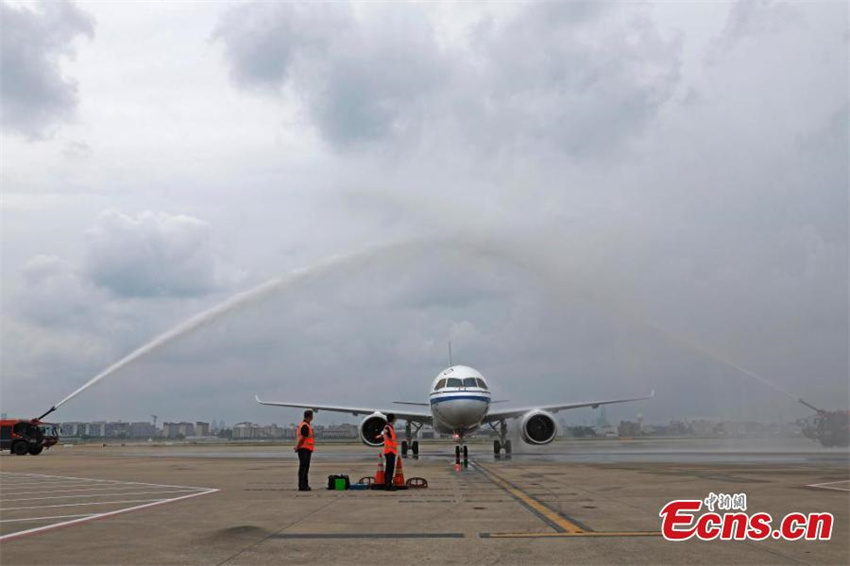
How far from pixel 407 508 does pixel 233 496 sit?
4.77 meters

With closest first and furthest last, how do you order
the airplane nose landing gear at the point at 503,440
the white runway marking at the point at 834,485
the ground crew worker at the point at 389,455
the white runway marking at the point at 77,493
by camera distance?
the white runway marking at the point at 77,493 → the white runway marking at the point at 834,485 → the ground crew worker at the point at 389,455 → the airplane nose landing gear at the point at 503,440

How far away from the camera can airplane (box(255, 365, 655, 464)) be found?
32.9m

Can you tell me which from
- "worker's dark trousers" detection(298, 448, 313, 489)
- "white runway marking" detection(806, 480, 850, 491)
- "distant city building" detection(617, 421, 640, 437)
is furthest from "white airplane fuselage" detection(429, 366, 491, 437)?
"distant city building" detection(617, 421, 640, 437)

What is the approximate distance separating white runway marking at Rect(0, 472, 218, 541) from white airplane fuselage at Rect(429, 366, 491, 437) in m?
16.0

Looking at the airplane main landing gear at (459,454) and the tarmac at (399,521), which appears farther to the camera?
the airplane main landing gear at (459,454)

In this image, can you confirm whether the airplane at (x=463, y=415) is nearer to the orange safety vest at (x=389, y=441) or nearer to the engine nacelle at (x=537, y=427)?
the engine nacelle at (x=537, y=427)

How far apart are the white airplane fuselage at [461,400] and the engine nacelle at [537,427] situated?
114 inches

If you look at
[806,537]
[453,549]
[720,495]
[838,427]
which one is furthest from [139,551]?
[838,427]

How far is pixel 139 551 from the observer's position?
8.91 m

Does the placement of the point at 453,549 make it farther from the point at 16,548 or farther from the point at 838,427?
the point at 838,427

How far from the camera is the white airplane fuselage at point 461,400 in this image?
108ft

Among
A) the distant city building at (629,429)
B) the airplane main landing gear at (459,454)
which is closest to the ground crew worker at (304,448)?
the airplane main landing gear at (459,454)

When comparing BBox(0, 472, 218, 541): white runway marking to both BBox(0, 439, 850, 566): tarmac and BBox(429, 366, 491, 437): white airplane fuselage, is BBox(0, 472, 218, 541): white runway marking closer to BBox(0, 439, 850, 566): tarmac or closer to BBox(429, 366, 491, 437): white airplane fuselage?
BBox(0, 439, 850, 566): tarmac

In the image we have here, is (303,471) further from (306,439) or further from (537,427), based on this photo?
(537,427)
